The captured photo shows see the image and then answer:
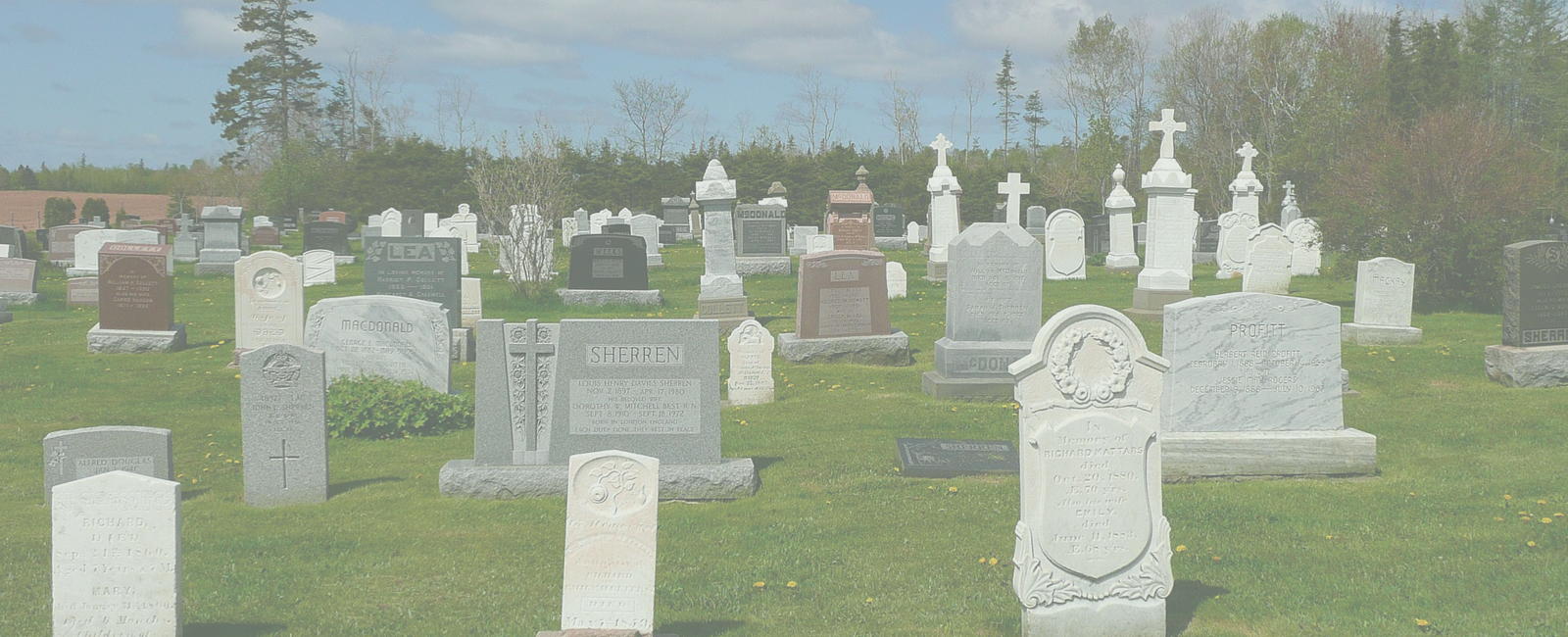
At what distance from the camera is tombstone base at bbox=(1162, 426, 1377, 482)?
8680mm

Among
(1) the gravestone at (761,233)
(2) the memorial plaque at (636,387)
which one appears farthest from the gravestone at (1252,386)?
(1) the gravestone at (761,233)

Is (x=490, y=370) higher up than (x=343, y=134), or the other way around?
(x=343, y=134)

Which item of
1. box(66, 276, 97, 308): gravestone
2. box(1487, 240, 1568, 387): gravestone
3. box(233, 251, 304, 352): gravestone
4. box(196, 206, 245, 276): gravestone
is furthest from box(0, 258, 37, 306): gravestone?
box(1487, 240, 1568, 387): gravestone

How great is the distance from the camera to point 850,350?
1458 centimetres

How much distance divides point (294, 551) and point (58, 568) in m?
1.93

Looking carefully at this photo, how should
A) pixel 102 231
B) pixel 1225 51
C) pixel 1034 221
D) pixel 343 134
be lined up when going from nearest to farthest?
pixel 102 231
pixel 1034 221
pixel 1225 51
pixel 343 134

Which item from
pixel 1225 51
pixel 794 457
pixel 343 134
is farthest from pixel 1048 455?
pixel 343 134

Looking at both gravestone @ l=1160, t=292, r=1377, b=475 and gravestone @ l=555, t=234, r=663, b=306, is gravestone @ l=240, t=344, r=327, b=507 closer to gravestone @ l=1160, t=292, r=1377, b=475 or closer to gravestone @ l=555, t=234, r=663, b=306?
gravestone @ l=1160, t=292, r=1377, b=475

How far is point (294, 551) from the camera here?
7.27 meters

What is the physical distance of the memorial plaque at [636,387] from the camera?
8430 mm

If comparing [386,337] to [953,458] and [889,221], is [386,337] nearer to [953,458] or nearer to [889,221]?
[953,458]

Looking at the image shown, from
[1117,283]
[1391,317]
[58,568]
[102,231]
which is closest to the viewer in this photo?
[58,568]

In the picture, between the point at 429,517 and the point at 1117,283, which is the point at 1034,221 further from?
the point at 429,517

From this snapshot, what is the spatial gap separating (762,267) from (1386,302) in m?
14.4
